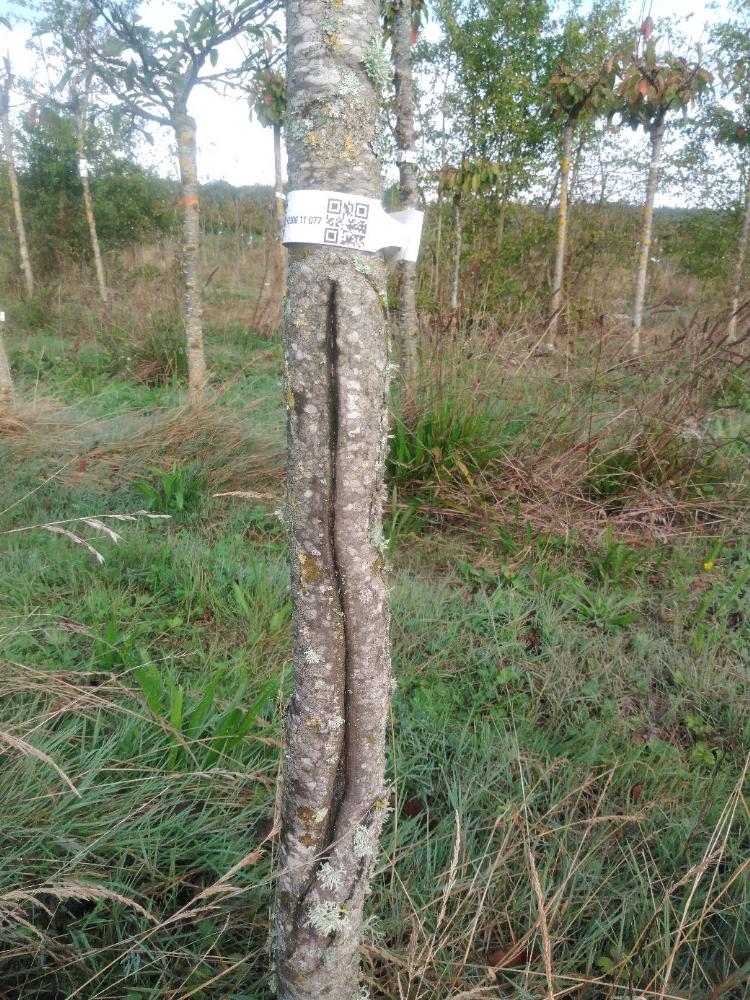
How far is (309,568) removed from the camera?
3.26 ft

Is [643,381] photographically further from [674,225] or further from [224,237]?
[224,237]

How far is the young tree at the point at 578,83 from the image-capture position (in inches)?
325

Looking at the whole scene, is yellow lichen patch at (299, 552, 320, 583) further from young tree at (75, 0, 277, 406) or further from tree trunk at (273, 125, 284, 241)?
tree trunk at (273, 125, 284, 241)

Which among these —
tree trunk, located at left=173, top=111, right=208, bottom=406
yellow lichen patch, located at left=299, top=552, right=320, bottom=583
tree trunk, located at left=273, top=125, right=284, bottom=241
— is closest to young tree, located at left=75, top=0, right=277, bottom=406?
tree trunk, located at left=173, top=111, right=208, bottom=406

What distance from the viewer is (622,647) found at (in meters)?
2.66

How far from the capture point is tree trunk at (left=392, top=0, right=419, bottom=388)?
14.5 feet

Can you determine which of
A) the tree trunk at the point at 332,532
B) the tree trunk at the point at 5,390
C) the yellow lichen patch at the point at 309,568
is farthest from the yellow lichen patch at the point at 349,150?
the tree trunk at the point at 5,390

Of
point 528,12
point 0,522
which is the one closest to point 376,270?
point 0,522

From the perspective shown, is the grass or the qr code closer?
the qr code

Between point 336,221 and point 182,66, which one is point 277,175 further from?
point 336,221

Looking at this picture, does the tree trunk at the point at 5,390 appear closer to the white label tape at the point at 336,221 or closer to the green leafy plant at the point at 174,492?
the green leafy plant at the point at 174,492

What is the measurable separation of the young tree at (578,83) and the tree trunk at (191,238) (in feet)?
13.3

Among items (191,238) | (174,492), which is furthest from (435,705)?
(191,238)

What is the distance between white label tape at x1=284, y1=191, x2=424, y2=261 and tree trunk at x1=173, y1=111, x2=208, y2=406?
13.2 ft
